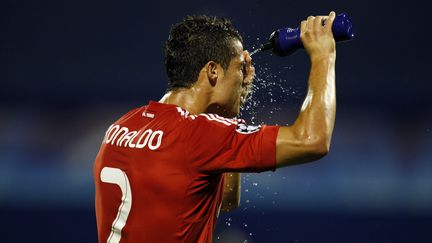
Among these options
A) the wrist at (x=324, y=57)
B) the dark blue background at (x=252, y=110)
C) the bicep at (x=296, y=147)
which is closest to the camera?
the bicep at (x=296, y=147)

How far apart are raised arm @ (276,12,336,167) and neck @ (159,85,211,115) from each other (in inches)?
11.2

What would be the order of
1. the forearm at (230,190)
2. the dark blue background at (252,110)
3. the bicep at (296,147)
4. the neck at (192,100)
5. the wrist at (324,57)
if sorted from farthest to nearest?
the dark blue background at (252,110)
the forearm at (230,190)
the neck at (192,100)
the wrist at (324,57)
the bicep at (296,147)

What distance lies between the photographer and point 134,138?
1.53 metres

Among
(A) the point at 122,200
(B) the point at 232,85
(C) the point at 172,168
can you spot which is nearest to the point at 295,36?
(B) the point at 232,85

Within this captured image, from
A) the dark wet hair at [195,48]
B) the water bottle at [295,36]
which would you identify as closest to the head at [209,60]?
the dark wet hair at [195,48]

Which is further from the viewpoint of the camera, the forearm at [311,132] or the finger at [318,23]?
the finger at [318,23]

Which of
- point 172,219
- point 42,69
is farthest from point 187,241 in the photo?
point 42,69

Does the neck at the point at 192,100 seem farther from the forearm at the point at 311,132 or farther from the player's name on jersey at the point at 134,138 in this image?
the forearm at the point at 311,132

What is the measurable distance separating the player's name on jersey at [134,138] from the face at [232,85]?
0.75ft

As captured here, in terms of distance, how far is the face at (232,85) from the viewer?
1.64 meters

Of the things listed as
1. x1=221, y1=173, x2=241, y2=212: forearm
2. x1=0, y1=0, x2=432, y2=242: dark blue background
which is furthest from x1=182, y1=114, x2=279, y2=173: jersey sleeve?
x1=0, y1=0, x2=432, y2=242: dark blue background

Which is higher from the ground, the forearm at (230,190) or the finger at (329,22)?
the finger at (329,22)

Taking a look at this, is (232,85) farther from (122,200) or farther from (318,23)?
(122,200)

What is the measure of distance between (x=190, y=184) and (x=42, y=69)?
2.59 metres
